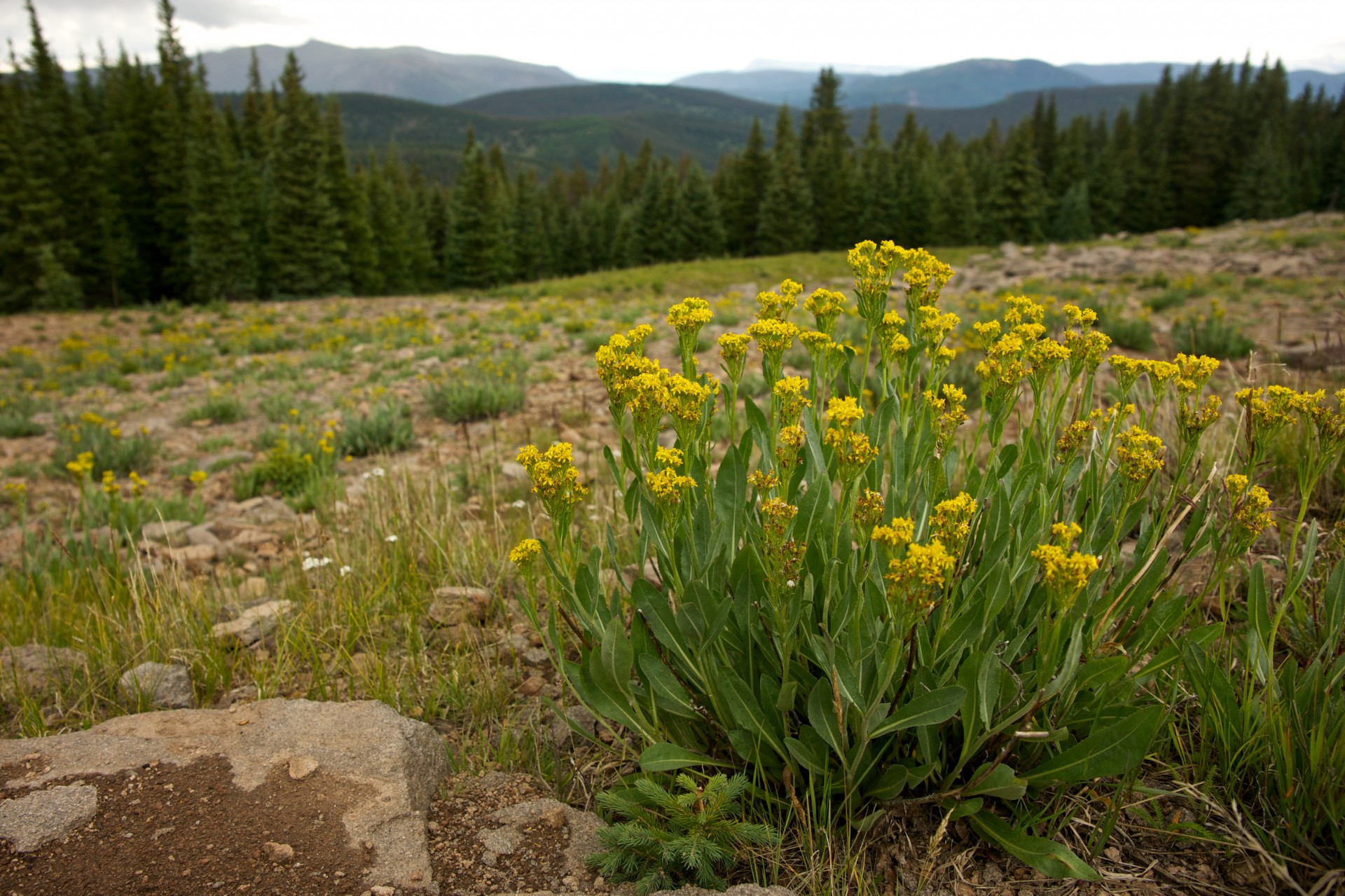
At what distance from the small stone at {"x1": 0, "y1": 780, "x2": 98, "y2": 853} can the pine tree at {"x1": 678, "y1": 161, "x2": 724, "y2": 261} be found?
46264 mm

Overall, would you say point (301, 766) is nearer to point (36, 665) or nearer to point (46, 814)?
point (46, 814)

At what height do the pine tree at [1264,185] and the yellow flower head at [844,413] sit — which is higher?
the pine tree at [1264,185]

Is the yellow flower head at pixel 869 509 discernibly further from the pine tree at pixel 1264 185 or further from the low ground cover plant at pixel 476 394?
the pine tree at pixel 1264 185

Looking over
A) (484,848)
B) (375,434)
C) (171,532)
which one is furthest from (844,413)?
(375,434)

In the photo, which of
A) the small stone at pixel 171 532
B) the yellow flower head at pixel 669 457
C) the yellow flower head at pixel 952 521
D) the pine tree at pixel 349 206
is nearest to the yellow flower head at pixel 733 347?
the yellow flower head at pixel 669 457

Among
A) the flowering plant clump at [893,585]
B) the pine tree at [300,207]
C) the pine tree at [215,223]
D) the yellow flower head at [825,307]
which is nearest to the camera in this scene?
the flowering plant clump at [893,585]

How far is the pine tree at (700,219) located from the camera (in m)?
46.1

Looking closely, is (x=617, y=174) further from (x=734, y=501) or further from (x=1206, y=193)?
(x=734, y=501)

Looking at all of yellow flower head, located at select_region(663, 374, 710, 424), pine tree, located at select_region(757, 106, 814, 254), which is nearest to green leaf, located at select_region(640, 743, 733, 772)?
yellow flower head, located at select_region(663, 374, 710, 424)

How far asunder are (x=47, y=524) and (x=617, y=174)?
81.6 metres

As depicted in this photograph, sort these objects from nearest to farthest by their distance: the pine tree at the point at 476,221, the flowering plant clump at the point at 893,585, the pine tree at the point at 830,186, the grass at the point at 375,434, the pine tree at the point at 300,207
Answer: the flowering plant clump at the point at 893,585, the grass at the point at 375,434, the pine tree at the point at 300,207, the pine tree at the point at 476,221, the pine tree at the point at 830,186

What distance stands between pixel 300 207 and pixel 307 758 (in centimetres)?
3814

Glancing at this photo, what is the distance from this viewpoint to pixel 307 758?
188 cm

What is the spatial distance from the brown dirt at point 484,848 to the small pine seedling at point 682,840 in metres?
0.11
